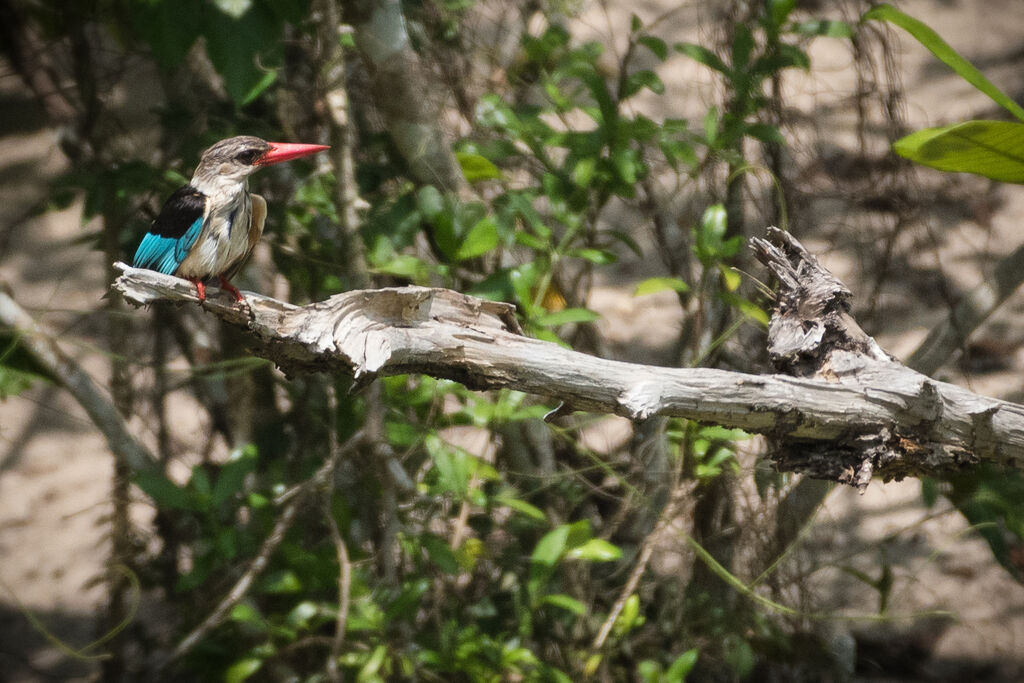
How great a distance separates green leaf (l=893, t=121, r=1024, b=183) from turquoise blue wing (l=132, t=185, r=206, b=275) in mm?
1446

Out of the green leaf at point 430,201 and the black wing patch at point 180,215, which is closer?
the black wing patch at point 180,215

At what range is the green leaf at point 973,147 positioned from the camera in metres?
1.61

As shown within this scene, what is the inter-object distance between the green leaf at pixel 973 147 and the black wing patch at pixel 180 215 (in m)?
1.45

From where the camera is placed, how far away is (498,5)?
3.50 meters

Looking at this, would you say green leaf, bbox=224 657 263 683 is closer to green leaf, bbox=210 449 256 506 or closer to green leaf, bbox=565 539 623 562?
green leaf, bbox=210 449 256 506

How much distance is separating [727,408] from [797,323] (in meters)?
0.25

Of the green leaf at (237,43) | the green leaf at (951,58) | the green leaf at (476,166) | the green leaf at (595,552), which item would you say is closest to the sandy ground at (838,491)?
the green leaf at (595,552)

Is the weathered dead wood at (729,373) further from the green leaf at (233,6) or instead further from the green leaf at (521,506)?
the green leaf at (521,506)

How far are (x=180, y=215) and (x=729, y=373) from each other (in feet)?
4.11

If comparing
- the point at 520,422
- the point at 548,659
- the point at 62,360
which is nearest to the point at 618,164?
the point at 520,422

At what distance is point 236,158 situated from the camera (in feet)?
7.09

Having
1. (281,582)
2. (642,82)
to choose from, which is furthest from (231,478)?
(642,82)

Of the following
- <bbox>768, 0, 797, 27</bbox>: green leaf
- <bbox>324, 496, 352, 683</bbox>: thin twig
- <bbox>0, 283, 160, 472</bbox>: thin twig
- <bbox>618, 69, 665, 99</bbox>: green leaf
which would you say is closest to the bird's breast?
<bbox>324, 496, 352, 683</bbox>: thin twig

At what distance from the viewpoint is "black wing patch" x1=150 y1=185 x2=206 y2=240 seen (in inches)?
80.3
